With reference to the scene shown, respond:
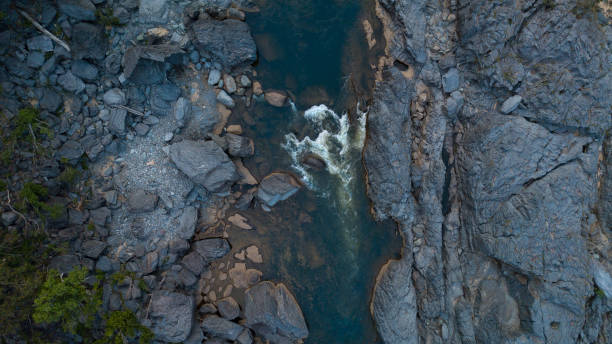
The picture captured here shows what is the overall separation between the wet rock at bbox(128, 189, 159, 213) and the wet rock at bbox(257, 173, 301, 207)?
412 centimetres

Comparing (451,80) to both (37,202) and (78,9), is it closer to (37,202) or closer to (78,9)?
(78,9)

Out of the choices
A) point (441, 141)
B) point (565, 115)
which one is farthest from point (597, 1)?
point (441, 141)

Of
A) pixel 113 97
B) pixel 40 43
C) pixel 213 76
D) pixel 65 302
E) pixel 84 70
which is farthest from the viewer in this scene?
pixel 213 76

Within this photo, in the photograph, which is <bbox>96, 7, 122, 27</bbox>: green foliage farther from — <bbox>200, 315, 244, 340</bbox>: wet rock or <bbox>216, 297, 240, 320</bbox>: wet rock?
<bbox>200, 315, 244, 340</bbox>: wet rock

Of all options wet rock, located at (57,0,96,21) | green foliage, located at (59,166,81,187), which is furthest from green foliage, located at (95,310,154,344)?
wet rock, located at (57,0,96,21)

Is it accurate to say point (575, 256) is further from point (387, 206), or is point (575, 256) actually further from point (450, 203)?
point (387, 206)

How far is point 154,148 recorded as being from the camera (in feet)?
41.4

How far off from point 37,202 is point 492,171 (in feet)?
51.5

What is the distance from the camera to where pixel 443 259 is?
42.1 feet

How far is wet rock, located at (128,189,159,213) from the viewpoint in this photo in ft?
40.7

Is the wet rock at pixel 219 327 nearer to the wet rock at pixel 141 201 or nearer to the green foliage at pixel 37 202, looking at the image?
the wet rock at pixel 141 201

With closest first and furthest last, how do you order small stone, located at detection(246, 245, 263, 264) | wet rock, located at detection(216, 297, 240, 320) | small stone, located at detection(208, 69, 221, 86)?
small stone, located at detection(208, 69, 221, 86)
wet rock, located at detection(216, 297, 240, 320)
small stone, located at detection(246, 245, 263, 264)

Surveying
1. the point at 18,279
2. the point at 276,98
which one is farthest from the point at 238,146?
the point at 18,279

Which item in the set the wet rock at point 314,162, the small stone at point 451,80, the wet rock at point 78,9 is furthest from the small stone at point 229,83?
the small stone at point 451,80
